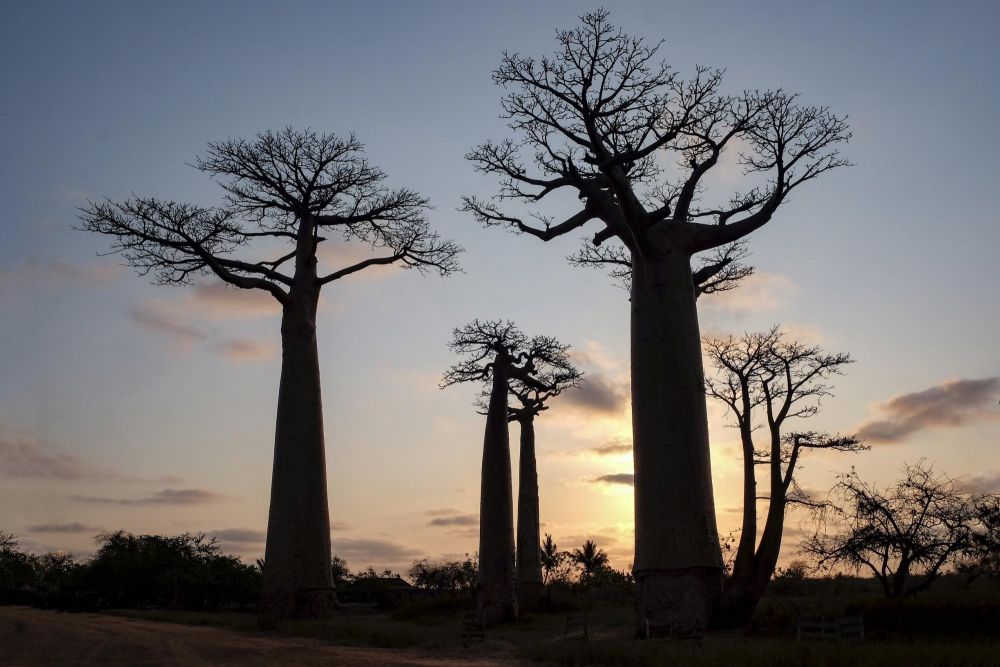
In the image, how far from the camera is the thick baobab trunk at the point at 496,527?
650 inches

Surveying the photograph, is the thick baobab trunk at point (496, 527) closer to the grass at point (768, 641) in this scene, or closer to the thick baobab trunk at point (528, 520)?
the grass at point (768, 641)

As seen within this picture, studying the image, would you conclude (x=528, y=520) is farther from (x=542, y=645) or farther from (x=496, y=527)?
(x=542, y=645)

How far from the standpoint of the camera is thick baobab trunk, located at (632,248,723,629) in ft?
34.4

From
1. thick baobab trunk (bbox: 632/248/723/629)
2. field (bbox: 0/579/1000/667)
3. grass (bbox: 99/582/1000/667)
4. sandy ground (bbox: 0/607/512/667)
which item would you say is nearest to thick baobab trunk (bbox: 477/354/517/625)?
grass (bbox: 99/582/1000/667)

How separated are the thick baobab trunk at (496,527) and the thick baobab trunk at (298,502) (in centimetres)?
322

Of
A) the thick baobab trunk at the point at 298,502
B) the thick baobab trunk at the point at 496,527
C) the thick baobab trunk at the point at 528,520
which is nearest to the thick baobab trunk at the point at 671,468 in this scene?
the thick baobab trunk at the point at 298,502

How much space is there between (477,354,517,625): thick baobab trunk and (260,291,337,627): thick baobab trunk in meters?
3.22

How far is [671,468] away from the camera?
1066 centimetres

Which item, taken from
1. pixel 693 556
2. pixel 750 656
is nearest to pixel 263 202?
pixel 693 556

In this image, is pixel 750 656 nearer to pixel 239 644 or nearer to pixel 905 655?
pixel 905 655

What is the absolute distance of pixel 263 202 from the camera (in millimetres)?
16406

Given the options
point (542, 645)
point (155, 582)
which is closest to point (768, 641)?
point (542, 645)

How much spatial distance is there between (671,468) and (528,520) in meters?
11.9

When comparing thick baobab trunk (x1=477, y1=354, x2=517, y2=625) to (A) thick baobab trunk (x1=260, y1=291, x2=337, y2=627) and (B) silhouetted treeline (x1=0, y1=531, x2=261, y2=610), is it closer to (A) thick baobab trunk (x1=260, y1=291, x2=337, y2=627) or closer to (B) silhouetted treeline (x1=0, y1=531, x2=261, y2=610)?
(A) thick baobab trunk (x1=260, y1=291, x2=337, y2=627)
